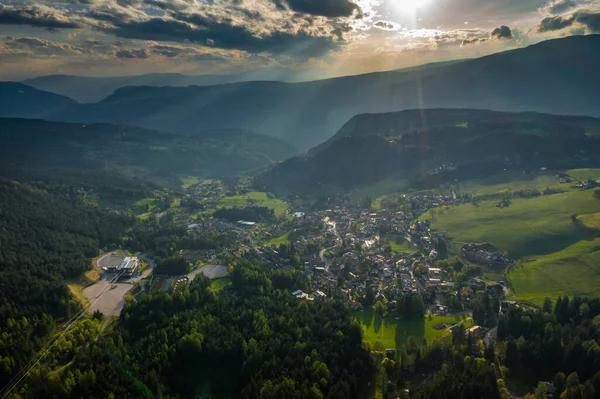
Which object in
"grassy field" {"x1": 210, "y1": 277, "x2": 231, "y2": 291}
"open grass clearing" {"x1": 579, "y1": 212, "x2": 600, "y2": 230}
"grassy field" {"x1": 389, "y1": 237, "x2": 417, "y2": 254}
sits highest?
"open grass clearing" {"x1": 579, "y1": 212, "x2": 600, "y2": 230}

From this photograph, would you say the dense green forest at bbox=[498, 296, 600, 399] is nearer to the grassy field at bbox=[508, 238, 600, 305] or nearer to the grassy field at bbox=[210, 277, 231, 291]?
the grassy field at bbox=[508, 238, 600, 305]

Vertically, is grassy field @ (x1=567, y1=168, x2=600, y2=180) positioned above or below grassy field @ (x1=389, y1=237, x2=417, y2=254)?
above

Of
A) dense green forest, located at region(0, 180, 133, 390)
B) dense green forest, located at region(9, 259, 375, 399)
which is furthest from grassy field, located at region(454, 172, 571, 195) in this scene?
dense green forest, located at region(0, 180, 133, 390)

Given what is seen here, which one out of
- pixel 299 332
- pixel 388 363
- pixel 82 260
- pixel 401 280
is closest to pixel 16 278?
pixel 82 260

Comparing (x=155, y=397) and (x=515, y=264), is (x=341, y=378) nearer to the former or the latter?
(x=155, y=397)

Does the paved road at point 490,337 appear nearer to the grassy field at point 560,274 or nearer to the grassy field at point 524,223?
the grassy field at point 560,274

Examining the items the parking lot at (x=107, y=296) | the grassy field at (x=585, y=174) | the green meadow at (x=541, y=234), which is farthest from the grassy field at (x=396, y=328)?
the grassy field at (x=585, y=174)

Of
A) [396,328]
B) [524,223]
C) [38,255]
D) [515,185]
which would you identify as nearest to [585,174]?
[515,185]
